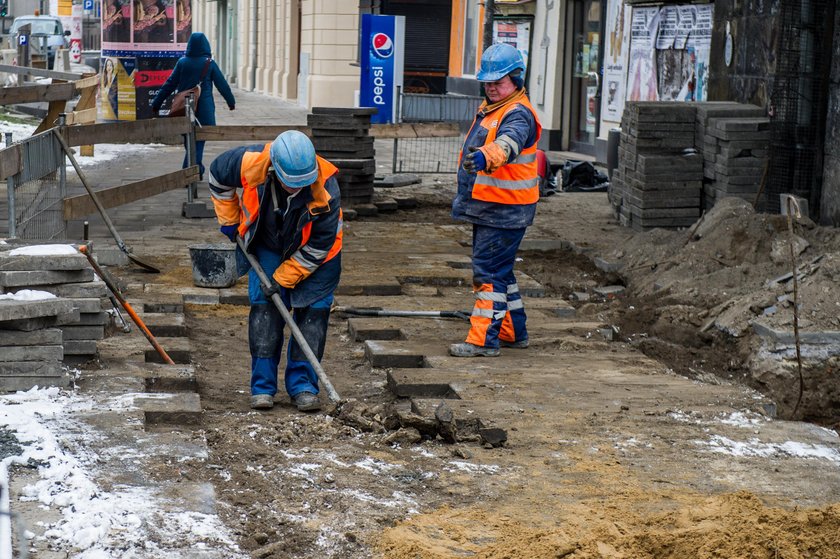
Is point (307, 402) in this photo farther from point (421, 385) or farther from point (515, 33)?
point (515, 33)

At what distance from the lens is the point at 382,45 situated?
23375mm

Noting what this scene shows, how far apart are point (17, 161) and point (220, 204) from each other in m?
3.18

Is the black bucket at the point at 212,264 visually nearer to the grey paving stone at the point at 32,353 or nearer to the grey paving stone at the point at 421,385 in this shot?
the grey paving stone at the point at 421,385

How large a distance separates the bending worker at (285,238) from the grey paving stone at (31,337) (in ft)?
3.41

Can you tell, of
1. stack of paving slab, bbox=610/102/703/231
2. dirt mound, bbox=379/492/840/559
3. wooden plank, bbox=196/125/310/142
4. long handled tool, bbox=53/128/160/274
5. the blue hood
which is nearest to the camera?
dirt mound, bbox=379/492/840/559

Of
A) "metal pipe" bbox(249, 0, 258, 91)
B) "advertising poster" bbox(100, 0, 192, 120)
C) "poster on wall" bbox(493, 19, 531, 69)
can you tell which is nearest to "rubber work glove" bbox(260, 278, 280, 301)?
"advertising poster" bbox(100, 0, 192, 120)

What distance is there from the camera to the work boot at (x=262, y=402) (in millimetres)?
6512

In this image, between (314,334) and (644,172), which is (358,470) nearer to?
(314,334)

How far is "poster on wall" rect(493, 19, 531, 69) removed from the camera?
2342 cm

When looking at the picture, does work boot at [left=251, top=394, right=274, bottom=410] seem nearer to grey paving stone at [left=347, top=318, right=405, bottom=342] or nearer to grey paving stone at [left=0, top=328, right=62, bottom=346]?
grey paving stone at [left=0, top=328, right=62, bottom=346]

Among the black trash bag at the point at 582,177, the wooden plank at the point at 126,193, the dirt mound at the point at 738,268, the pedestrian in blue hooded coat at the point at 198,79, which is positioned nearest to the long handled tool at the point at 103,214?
the wooden plank at the point at 126,193

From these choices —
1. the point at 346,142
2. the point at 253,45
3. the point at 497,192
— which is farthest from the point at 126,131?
the point at 253,45

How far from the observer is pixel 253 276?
6.68 m

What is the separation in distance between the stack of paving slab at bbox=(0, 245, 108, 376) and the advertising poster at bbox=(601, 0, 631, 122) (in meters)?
13.8
